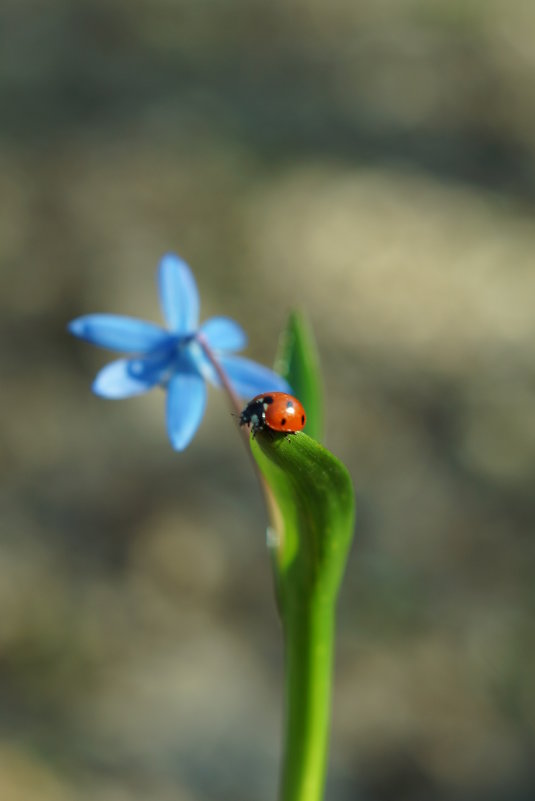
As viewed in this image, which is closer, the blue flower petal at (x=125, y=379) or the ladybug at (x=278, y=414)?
the ladybug at (x=278, y=414)

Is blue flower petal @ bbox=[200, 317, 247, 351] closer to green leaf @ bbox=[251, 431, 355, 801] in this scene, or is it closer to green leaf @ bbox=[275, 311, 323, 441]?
green leaf @ bbox=[275, 311, 323, 441]

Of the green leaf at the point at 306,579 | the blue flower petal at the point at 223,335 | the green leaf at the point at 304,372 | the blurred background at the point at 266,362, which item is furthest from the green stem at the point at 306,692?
the blurred background at the point at 266,362

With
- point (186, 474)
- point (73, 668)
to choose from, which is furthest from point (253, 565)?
point (73, 668)

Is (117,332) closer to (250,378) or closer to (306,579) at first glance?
(250,378)

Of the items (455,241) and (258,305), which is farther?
(455,241)

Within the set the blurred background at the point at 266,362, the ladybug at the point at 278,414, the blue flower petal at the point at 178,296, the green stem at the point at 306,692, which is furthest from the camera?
the blurred background at the point at 266,362

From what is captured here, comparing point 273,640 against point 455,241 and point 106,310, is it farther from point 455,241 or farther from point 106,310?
point 455,241

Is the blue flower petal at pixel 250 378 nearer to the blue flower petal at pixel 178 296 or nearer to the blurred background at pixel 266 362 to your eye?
the blue flower petal at pixel 178 296

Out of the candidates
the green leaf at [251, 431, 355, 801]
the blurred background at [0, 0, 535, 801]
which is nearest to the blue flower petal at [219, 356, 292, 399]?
the green leaf at [251, 431, 355, 801]
